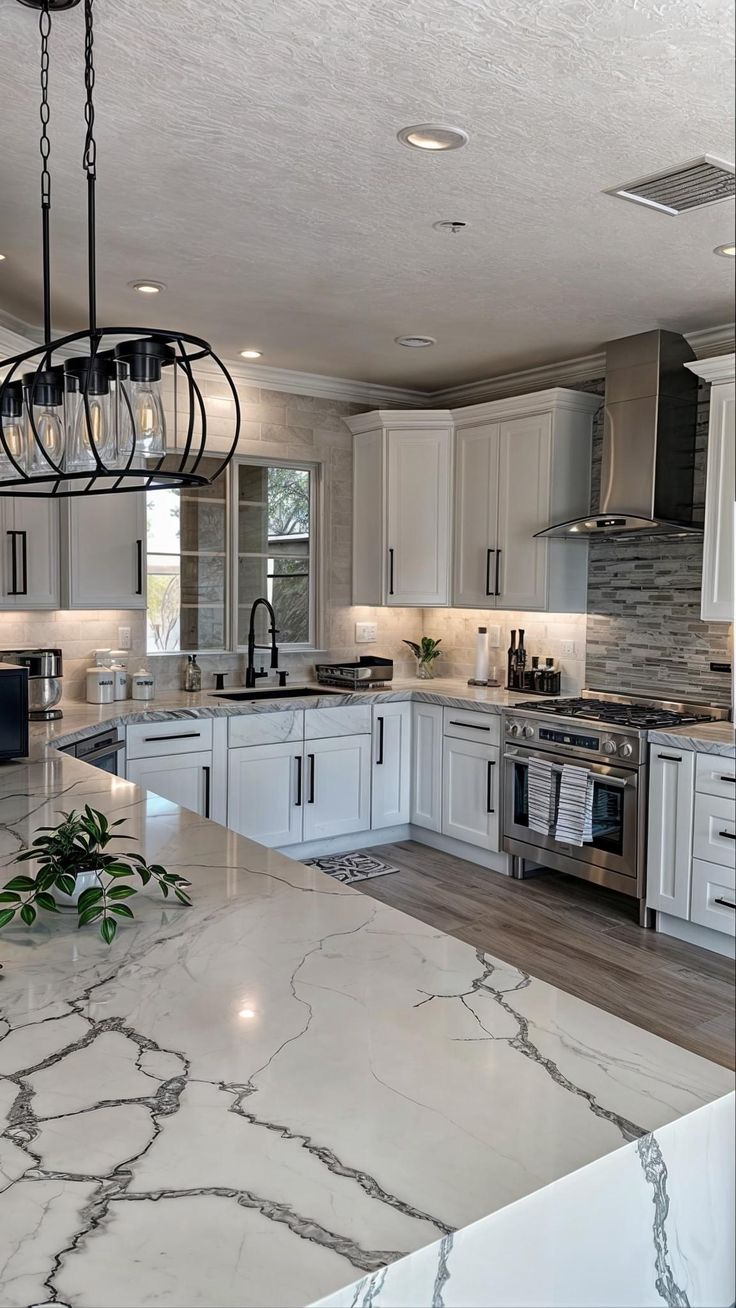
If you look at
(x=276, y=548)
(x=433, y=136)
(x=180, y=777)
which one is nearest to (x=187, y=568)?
(x=276, y=548)

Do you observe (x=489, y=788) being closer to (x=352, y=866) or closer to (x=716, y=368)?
(x=352, y=866)

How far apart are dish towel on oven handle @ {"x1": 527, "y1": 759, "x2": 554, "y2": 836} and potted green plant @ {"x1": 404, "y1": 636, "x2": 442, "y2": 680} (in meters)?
1.48

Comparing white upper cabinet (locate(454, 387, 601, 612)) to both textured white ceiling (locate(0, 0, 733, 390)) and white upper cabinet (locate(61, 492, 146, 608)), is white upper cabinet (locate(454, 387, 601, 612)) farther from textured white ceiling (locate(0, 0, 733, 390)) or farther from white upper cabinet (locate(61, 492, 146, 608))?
white upper cabinet (locate(61, 492, 146, 608))

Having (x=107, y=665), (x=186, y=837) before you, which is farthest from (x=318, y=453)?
(x=186, y=837)

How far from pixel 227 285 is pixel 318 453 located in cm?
187

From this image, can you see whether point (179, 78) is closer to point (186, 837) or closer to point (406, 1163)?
point (186, 837)

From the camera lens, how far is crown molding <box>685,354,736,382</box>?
13.1 ft

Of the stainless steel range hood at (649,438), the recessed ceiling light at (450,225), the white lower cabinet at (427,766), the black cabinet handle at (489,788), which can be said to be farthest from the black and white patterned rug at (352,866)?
the recessed ceiling light at (450,225)

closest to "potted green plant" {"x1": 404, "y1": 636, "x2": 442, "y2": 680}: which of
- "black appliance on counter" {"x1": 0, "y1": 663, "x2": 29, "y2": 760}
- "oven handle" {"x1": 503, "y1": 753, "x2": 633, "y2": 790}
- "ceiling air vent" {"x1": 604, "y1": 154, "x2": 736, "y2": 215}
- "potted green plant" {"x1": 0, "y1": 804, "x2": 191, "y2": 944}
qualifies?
"oven handle" {"x1": 503, "y1": 753, "x2": 633, "y2": 790}

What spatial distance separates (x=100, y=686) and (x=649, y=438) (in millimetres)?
2865

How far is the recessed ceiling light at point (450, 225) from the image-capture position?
10.2 ft

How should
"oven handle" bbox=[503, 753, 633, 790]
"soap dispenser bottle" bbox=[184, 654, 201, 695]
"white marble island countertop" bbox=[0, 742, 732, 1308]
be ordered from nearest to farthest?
1. "white marble island countertop" bbox=[0, 742, 732, 1308]
2. "oven handle" bbox=[503, 753, 633, 790]
3. "soap dispenser bottle" bbox=[184, 654, 201, 695]

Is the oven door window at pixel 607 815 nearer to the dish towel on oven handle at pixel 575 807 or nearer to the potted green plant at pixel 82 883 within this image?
the dish towel on oven handle at pixel 575 807

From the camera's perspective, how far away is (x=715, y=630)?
14.6 feet
